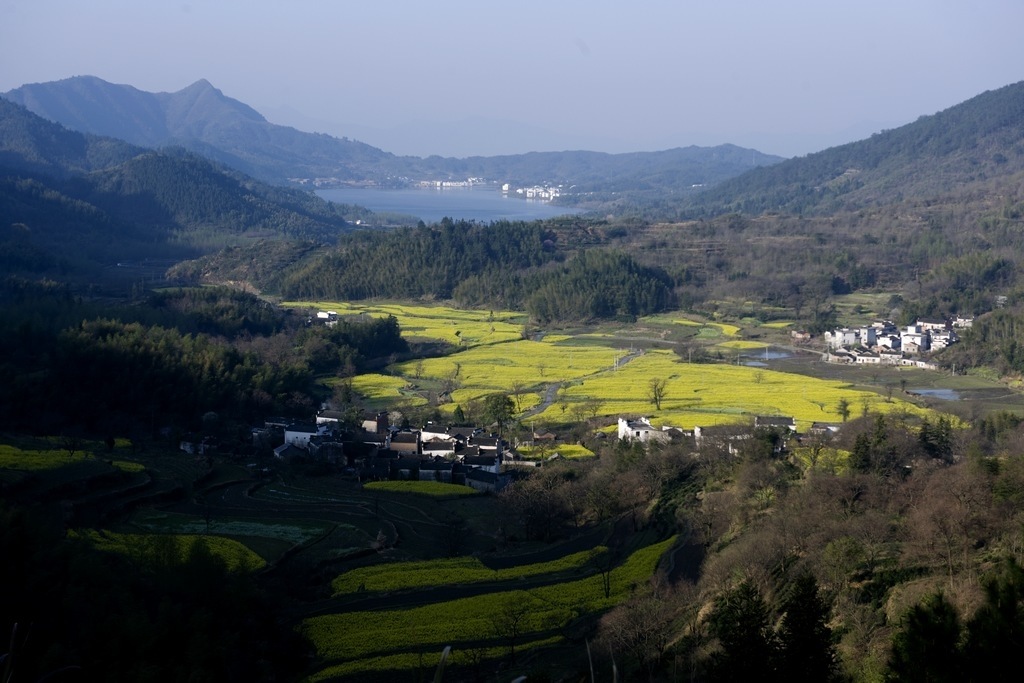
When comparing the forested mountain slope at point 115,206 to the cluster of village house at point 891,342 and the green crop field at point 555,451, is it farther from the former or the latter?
the cluster of village house at point 891,342

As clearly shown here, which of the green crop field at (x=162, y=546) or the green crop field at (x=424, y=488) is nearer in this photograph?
the green crop field at (x=162, y=546)

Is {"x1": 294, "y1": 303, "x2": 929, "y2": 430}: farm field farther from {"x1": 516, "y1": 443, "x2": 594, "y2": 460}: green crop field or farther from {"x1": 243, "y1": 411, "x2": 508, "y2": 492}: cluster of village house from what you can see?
{"x1": 243, "y1": 411, "x2": 508, "y2": 492}: cluster of village house

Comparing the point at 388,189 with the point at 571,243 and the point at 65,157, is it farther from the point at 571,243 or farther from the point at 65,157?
the point at 571,243

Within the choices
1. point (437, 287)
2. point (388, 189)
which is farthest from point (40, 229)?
point (388, 189)

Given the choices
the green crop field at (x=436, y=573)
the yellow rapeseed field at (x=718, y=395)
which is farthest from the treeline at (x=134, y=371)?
the green crop field at (x=436, y=573)

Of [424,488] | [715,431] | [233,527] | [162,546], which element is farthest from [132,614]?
[715,431]

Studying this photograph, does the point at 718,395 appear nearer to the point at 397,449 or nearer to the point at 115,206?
the point at 397,449
